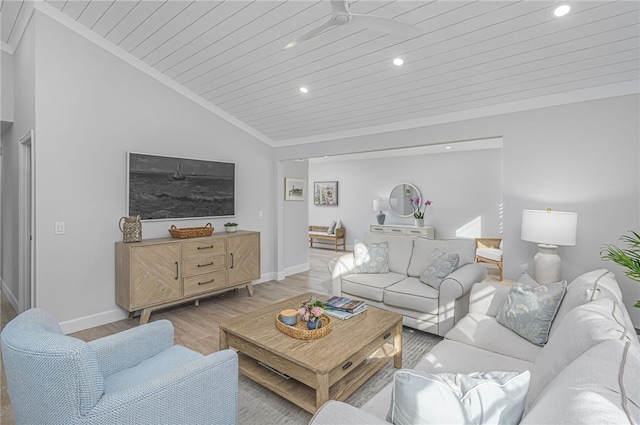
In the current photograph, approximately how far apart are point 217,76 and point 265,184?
1.94 m

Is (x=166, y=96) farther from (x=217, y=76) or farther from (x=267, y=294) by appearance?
(x=267, y=294)

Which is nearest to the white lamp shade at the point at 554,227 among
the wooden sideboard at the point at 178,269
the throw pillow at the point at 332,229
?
the wooden sideboard at the point at 178,269

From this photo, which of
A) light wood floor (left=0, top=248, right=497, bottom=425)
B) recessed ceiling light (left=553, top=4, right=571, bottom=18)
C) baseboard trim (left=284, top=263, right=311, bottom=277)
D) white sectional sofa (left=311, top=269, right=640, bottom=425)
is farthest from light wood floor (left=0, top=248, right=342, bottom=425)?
recessed ceiling light (left=553, top=4, right=571, bottom=18)

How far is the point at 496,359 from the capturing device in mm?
1867

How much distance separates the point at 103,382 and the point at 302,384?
1.22 metres

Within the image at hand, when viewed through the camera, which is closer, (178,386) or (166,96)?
(178,386)

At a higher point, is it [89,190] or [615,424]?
[89,190]

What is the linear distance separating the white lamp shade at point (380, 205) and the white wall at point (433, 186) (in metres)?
0.16

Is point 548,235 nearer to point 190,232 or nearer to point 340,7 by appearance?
point 340,7

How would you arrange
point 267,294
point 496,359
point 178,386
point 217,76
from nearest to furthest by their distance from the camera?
point 178,386, point 496,359, point 217,76, point 267,294

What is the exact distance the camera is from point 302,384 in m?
2.15

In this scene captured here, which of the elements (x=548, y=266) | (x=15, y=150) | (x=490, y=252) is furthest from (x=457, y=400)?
(x=15, y=150)

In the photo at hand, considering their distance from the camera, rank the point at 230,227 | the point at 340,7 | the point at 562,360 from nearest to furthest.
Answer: the point at 562,360 → the point at 340,7 → the point at 230,227

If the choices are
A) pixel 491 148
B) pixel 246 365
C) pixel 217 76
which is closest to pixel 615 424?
pixel 246 365
